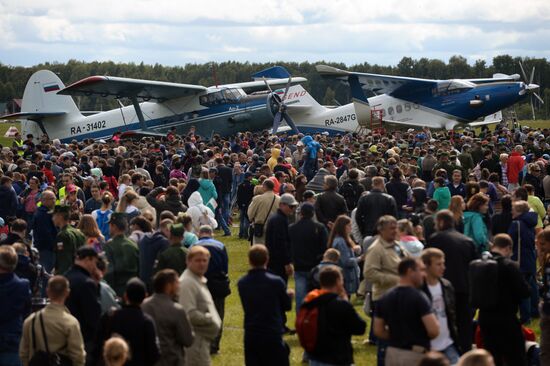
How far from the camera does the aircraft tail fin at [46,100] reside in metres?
39.3

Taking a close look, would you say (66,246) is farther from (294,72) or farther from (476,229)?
(294,72)

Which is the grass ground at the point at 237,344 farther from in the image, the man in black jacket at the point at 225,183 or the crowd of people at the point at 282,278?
the man in black jacket at the point at 225,183

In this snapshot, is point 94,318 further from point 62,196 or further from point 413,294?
point 62,196

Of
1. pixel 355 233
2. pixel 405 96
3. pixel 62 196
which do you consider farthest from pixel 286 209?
pixel 405 96

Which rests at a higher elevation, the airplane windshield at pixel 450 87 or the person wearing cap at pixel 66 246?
the airplane windshield at pixel 450 87

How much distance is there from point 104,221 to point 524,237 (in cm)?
523

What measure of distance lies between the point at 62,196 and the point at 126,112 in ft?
70.8

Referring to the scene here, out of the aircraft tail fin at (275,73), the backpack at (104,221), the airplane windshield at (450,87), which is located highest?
the aircraft tail fin at (275,73)

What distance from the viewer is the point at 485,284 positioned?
894cm

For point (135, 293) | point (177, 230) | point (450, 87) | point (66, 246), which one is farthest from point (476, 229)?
point (450, 87)

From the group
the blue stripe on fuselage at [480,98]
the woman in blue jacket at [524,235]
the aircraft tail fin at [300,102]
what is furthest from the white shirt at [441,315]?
the aircraft tail fin at [300,102]

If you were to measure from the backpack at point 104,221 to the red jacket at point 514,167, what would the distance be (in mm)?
9476

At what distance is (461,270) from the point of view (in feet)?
32.2

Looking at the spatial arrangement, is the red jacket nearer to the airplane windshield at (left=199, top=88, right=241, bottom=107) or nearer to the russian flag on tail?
the airplane windshield at (left=199, top=88, right=241, bottom=107)
